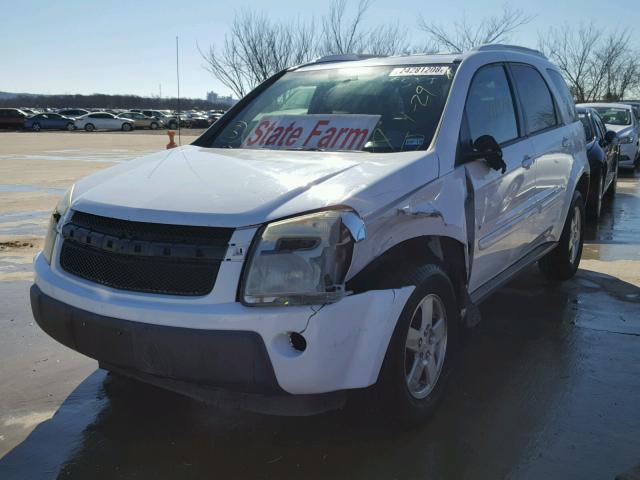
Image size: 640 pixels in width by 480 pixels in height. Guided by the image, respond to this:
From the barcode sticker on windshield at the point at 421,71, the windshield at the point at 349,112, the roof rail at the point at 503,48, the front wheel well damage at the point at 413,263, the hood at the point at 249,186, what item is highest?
the roof rail at the point at 503,48

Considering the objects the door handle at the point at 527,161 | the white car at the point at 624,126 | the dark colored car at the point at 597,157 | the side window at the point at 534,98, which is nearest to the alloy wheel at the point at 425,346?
the door handle at the point at 527,161

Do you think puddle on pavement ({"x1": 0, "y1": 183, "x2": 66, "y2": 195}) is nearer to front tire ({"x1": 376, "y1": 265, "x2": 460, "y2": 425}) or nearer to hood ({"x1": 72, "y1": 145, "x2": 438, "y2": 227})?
hood ({"x1": 72, "y1": 145, "x2": 438, "y2": 227})

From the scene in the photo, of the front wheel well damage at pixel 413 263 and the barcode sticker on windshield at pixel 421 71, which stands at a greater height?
the barcode sticker on windshield at pixel 421 71

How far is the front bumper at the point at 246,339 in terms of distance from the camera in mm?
2457

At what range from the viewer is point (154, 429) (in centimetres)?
311

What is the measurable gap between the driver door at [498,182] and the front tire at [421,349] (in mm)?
505

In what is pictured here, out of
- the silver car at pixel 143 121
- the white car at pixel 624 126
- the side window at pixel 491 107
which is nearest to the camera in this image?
the side window at pixel 491 107

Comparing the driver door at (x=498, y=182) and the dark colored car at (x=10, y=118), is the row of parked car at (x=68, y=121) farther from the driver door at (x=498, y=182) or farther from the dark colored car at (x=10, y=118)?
the driver door at (x=498, y=182)

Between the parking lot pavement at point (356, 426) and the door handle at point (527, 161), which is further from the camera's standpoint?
the door handle at point (527, 161)

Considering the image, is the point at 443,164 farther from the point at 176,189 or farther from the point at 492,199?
the point at 176,189

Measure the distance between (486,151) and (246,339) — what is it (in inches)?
69.9

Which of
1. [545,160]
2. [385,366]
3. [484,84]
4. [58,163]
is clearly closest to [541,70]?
[545,160]

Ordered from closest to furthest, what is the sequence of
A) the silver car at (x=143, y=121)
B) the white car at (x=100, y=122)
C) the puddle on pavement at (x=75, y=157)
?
the puddle on pavement at (x=75, y=157), the white car at (x=100, y=122), the silver car at (x=143, y=121)

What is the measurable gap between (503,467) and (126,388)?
2026 mm
